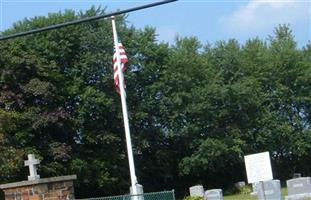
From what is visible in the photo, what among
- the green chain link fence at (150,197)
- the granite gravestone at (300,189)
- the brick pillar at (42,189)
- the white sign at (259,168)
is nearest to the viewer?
the brick pillar at (42,189)

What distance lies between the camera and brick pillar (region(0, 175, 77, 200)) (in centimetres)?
1268

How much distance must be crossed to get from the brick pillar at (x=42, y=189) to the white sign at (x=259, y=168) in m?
4.50

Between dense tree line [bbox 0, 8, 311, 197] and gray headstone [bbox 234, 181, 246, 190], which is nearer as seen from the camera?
dense tree line [bbox 0, 8, 311, 197]

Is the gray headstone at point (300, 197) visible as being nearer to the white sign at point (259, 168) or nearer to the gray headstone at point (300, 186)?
the gray headstone at point (300, 186)

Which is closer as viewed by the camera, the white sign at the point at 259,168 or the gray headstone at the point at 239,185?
the white sign at the point at 259,168

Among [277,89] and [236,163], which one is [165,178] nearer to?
[236,163]

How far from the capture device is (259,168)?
1548 centimetres

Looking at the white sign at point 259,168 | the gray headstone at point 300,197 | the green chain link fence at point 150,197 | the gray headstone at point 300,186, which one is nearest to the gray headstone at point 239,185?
the gray headstone at point 300,186

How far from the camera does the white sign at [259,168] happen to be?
1534 cm

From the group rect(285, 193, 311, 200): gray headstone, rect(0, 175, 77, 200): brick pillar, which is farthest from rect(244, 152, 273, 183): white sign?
rect(285, 193, 311, 200): gray headstone

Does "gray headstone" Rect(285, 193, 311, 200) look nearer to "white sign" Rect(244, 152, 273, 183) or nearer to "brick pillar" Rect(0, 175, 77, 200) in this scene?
"white sign" Rect(244, 152, 273, 183)

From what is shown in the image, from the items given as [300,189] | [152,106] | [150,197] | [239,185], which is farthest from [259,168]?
[239,185]

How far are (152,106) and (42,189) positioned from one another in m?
34.5

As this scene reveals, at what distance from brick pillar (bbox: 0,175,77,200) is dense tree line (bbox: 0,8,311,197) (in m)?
19.4
